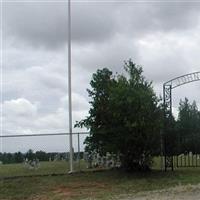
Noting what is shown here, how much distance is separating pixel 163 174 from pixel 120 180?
234cm

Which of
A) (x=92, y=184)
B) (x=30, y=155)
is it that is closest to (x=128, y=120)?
(x=92, y=184)

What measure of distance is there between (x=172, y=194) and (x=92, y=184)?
5.32m

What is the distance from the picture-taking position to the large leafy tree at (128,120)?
24.7m

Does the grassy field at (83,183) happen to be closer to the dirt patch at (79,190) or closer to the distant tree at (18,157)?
the dirt patch at (79,190)

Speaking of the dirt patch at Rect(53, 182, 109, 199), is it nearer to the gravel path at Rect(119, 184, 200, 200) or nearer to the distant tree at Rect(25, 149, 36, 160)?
the gravel path at Rect(119, 184, 200, 200)

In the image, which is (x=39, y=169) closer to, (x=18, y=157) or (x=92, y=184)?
(x=18, y=157)

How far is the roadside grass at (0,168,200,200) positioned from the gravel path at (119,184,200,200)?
0.71 metres

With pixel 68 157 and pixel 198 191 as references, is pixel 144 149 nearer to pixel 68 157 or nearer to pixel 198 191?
pixel 68 157

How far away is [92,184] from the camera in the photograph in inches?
899

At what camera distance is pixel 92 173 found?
26000mm

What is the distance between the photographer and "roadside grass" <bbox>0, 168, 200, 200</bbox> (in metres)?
20.4

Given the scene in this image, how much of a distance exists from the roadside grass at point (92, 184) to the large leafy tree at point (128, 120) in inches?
40.2

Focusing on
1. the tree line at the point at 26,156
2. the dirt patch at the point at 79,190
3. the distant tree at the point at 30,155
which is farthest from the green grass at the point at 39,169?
the dirt patch at the point at 79,190

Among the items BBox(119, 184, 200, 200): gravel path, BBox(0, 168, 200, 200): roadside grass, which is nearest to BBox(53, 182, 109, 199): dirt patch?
BBox(0, 168, 200, 200): roadside grass
